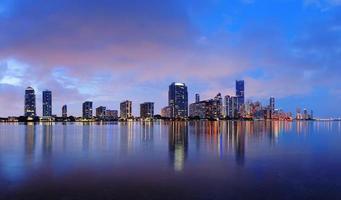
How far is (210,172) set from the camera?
81.2 ft

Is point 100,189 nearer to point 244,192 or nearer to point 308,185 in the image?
point 244,192

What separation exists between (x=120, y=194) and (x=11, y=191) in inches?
243

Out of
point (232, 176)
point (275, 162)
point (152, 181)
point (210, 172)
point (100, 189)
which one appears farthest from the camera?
point (275, 162)

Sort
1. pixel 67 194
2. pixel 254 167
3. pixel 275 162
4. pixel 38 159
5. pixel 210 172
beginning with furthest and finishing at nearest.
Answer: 1. pixel 38 159
2. pixel 275 162
3. pixel 254 167
4. pixel 210 172
5. pixel 67 194

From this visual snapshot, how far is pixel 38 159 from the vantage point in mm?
32281

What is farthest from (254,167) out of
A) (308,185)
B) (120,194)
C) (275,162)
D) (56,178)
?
(56,178)

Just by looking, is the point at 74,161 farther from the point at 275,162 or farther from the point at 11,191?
the point at 275,162

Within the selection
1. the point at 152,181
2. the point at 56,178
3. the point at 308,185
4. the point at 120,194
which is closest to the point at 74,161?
the point at 56,178

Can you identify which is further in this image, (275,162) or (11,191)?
(275,162)

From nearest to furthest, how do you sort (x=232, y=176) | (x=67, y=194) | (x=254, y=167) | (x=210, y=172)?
1. (x=67, y=194)
2. (x=232, y=176)
3. (x=210, y=172)
4. (x=254, y=167)

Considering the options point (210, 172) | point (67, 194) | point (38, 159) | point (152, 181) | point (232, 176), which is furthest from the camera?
point (38, 159)

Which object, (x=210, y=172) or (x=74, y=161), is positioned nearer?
(x=210, y=172)

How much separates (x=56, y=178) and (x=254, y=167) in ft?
49.2

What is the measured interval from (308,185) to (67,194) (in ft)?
45.2
